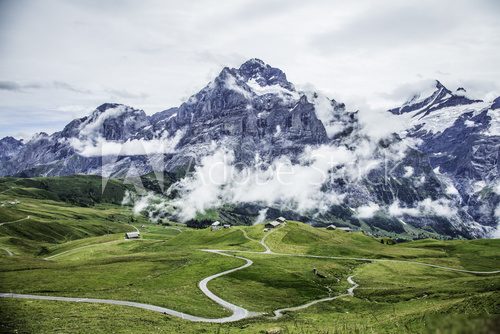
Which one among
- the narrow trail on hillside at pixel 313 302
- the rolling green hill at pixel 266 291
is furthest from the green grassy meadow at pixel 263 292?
the narrow trail on hillside at pixel 313 302

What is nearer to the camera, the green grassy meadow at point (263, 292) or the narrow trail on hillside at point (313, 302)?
the green grassy meadow at point (263, 292)

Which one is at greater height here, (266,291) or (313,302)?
(266,291)

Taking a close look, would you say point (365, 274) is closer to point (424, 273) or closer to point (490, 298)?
point (424, 273)

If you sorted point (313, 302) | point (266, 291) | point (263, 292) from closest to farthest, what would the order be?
1. point (313, 302)
2. point (263, 292)
3. point (266, 291)

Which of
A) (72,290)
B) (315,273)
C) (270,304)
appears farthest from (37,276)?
(315,273)

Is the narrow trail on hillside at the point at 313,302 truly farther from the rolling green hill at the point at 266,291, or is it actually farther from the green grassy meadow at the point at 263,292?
the rolling green hill at the point at 266,291

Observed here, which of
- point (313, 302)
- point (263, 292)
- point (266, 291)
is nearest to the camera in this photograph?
point (313, 302)

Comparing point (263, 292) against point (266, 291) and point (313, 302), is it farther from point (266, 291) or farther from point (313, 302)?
point (313, 302)

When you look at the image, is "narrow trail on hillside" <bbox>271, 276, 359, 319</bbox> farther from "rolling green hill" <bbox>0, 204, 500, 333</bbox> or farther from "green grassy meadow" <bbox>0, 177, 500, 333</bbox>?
"rolling green hill" <bbox>0, 204, 500, 333</bbox>

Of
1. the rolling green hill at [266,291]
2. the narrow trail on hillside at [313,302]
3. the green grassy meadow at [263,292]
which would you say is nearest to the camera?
the green grassy meadow at [263,292]

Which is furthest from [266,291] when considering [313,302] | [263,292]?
[313,302]

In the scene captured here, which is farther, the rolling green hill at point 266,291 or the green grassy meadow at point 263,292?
the rolling green hill at point 266,291

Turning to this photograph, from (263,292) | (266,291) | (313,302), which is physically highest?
(263,292)

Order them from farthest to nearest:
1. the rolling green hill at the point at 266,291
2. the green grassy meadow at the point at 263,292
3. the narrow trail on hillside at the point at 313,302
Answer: the narrow trail on hillside at the point at 313,302, the rolling green hill at the point at 266,291, the green grassy meadow at the point at 263,292
